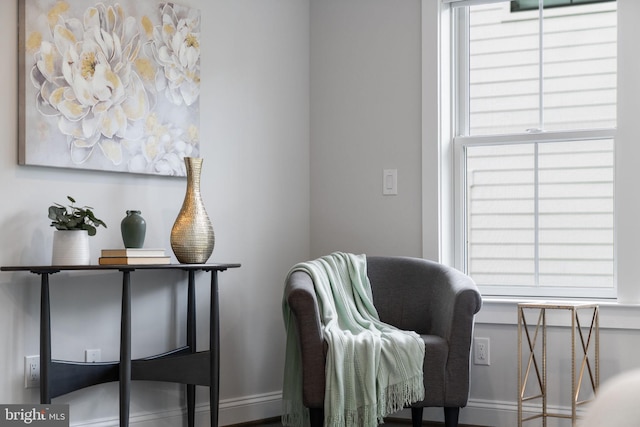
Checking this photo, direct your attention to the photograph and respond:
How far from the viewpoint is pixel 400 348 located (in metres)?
3.27

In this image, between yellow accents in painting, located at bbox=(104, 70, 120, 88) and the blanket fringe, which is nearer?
the blanket fringe

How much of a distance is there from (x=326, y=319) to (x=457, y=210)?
1.08 metres

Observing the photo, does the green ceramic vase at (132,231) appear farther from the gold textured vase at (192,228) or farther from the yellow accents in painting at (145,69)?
the yellow accents in painting at (145,69)

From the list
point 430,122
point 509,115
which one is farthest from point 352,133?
point 509,115

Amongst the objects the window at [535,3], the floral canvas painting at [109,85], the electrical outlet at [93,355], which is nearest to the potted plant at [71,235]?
the floral canvas painting at [109,85]

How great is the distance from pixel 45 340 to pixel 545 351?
201cm

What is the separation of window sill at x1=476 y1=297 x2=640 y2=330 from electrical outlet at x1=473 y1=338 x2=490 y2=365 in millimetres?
90

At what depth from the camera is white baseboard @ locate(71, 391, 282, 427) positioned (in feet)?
11.7

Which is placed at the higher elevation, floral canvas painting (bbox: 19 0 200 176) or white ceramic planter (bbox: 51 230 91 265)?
floral canvas painting (bbox: 19 0 200 176)

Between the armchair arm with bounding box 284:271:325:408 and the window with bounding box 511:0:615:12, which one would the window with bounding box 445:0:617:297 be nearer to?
the window with bounding box 511:0:615:12

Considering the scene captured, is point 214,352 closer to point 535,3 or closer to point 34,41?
point 34,41

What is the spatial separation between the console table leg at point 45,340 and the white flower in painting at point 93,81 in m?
0.56

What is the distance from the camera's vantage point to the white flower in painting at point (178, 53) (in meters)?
3.66

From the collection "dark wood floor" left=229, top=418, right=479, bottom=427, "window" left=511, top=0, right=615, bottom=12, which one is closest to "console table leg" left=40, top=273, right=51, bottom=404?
"dark wood floor" left=229, top=418, right=479, bottom=427
